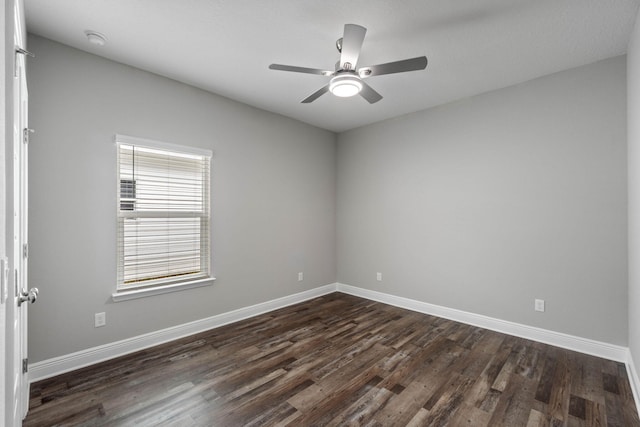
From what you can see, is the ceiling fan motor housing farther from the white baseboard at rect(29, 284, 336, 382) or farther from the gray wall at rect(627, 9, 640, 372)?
the white baseboard at rect(29, 284, 336, 382)

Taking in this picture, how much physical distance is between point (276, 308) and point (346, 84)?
3.07 meters

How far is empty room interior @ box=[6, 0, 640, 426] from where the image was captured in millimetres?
2119

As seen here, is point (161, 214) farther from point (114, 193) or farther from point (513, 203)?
point (513, 203)

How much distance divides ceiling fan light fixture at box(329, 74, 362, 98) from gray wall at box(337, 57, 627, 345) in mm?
2028

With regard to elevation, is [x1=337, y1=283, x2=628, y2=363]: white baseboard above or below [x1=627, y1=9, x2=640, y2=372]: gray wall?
below

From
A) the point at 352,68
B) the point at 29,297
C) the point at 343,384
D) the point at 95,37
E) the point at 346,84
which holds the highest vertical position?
the point at 95,37

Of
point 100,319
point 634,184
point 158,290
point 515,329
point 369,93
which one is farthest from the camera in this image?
point 515,329

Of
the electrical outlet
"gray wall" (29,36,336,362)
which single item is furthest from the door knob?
the electrical outlet

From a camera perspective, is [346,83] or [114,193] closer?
[346,83]

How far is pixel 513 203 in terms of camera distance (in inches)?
130

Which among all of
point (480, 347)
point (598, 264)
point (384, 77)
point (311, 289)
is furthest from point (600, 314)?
point (311, 289)

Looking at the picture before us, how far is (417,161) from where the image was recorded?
4145mm

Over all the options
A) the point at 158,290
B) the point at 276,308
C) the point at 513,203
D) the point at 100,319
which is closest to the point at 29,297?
the point at 100,319

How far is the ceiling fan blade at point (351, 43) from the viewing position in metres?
1.88
